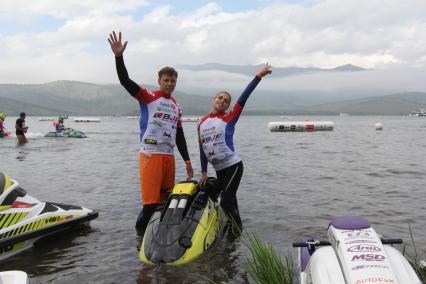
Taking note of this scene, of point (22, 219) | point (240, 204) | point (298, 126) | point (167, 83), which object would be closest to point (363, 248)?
point (167, 83)

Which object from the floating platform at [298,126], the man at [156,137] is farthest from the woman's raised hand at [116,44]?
the floating platform at [298,126]

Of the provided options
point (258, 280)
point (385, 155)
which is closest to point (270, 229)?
point (258, 280)

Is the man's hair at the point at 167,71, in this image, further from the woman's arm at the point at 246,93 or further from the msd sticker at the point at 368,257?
the msd sticker at the point at 368,257

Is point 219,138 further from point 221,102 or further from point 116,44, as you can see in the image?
point 116,44

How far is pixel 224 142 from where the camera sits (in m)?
7.69

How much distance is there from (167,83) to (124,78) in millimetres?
800

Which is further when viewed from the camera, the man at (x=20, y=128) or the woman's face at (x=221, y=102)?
the man at (x=20, y=128)

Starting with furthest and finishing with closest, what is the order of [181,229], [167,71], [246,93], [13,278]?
[246,93], [167,71], [181,229], [13,278]

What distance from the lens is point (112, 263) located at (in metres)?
7.15

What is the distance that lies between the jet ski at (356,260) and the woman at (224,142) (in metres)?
3.49

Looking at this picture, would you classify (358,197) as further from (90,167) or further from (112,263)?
(90,167)

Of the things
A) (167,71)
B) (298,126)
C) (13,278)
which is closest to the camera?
(13,278)

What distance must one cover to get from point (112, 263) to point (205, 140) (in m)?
2.61

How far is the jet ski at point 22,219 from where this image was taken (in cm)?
702
